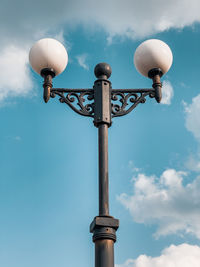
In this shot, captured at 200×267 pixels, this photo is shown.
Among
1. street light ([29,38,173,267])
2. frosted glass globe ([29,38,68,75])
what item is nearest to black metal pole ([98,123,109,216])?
street light ([29,38,173,267])

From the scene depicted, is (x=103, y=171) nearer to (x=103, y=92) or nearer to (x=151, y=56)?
(x=103, y=92)

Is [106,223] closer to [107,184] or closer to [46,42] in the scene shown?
[107,184]

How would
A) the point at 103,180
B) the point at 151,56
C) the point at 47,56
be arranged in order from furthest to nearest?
the point at 151,56 → the point at 47,56 → the point at 103,180

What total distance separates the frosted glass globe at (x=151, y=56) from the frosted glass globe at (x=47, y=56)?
115cm

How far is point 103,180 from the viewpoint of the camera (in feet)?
16.6

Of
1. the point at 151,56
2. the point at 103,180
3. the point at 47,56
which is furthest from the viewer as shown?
the point at 151,56

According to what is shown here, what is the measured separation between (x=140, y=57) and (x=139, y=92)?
2.01 ft

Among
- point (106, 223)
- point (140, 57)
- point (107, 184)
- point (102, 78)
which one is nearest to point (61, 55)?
point (102, 78)

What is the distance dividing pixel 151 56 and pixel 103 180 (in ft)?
7.14

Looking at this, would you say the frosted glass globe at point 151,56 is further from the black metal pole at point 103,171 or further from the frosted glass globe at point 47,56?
the black metal pole at point 103,171

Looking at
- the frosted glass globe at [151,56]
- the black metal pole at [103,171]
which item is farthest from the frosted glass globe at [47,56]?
the black metal pole at [103,171]

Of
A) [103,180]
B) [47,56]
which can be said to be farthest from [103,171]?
[47,56]

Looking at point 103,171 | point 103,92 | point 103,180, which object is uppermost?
point 103,92

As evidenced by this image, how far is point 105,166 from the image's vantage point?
203 inches
